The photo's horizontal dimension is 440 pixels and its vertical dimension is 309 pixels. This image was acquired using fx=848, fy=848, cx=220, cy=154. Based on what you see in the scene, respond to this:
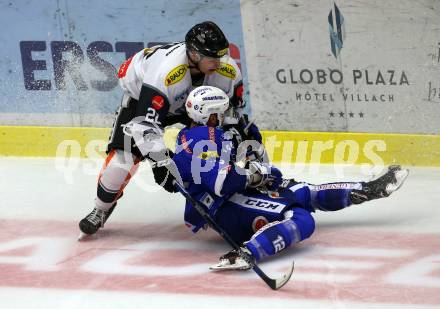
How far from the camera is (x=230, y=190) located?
371cm

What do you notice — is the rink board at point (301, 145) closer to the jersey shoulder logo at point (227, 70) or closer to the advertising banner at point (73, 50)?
the advertising banner at point (73, 50)

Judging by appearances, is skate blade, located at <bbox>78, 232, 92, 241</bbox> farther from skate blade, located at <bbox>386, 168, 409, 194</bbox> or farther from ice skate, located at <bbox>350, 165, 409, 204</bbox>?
skate blade, located at <bbox>386, 168, 409, 194</bbox>

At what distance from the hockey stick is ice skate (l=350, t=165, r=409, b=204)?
2.65 ft

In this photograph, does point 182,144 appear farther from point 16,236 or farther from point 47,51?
point 47,51

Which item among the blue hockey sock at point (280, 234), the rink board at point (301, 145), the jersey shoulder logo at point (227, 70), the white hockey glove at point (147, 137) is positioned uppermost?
the jersey shoulder logo at point (227, 70)

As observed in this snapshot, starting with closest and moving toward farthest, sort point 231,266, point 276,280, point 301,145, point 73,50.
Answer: point 276,280 → point 231,266 → point 301,145 → point 73,50

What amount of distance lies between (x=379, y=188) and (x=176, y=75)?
116 centimetres

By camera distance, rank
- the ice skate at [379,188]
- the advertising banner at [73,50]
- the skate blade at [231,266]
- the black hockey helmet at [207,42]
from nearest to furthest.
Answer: the skate blade at [231,266] < the black hockey helmet at [207,42] < the ice skate at [379,188] < the advertising banner at [73,50]

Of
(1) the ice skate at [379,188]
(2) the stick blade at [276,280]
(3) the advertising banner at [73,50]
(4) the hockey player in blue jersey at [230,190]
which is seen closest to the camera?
(2) the stick blade at [276,280]

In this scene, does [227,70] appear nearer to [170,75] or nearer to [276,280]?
[170,75]

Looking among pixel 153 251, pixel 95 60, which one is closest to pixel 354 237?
pixel 153 251

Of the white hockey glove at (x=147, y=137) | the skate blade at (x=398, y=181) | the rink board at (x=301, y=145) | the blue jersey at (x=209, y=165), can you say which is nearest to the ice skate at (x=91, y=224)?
the white hockey glove at (x=147, y=137)

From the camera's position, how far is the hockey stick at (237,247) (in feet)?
11.0

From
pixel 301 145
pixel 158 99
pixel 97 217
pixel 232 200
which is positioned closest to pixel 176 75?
pixel 158 99
